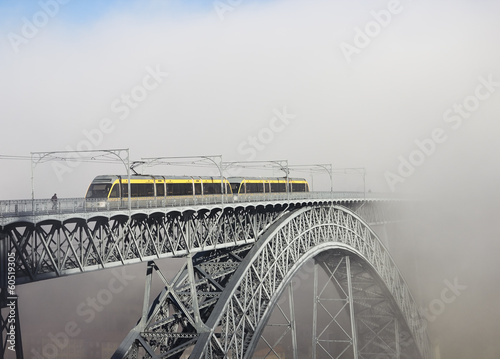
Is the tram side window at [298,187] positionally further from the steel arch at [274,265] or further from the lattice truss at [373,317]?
the lattice truss at [373,317]

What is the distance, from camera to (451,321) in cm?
9006

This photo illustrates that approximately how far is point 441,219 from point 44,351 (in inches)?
2842

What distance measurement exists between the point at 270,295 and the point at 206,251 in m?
6.38

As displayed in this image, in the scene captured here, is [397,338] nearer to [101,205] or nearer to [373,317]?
[373,317]

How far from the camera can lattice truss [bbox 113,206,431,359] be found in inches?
1404

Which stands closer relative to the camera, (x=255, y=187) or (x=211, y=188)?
(x=211, y=188)

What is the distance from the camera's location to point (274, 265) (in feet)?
148

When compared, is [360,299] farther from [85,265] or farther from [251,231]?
[85,265]

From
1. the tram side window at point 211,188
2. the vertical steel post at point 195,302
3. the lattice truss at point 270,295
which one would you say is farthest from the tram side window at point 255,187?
the vertical steel post at point 195,302

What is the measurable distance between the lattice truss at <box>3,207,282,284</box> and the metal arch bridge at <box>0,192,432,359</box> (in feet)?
0.23

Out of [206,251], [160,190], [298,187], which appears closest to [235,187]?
[206,251]

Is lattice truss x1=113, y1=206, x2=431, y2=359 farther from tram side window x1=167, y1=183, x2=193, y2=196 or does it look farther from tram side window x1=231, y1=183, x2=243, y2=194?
tram side window x1=167, y1=183, x2=193, y2=196

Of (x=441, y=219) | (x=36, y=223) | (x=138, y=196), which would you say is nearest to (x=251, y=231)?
(x=138, y=196)

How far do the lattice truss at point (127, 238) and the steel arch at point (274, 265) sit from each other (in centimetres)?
203
